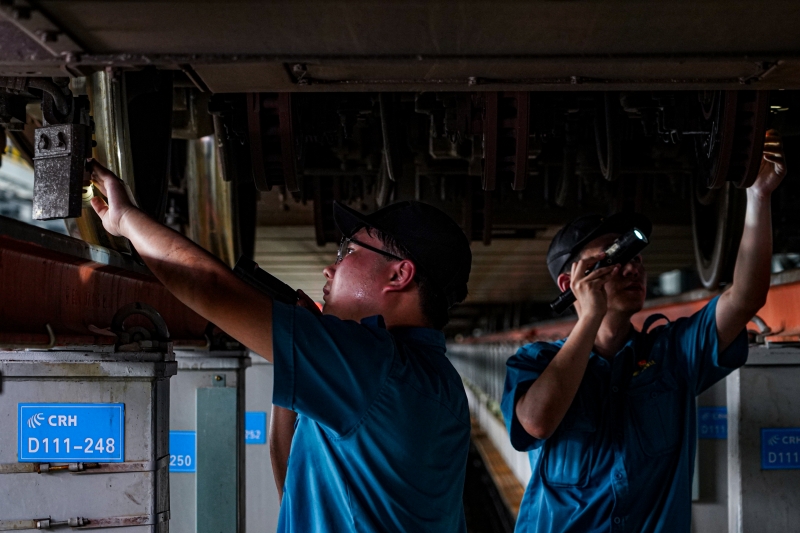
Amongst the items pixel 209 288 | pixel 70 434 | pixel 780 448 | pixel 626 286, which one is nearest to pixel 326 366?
pixel 209 288

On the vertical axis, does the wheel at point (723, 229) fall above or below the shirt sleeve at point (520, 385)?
above

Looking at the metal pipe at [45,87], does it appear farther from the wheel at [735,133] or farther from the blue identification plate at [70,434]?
the wheel at [735,133]

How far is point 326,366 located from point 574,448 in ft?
3.56

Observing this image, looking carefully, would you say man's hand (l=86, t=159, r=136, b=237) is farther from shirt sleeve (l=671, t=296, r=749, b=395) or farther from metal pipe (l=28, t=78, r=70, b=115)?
shirt sleeve (l=671, t=296, r=749, b=395)

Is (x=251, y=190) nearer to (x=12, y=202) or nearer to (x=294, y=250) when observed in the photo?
(x=294, y=250)

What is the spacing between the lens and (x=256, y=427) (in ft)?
12.5

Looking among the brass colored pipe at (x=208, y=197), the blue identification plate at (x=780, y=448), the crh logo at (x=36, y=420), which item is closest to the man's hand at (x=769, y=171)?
the blue identification plate at (x=780, y=448)

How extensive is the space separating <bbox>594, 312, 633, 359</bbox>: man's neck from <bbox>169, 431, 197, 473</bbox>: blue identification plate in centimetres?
155

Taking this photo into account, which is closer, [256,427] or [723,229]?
[256,427]

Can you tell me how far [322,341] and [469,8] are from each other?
0.57 metres

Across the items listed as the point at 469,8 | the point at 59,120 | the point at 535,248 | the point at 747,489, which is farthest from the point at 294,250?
the point at 469,8

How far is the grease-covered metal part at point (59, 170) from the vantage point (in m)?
1.43

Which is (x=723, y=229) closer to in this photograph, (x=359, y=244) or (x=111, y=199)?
(x=359, y=244)

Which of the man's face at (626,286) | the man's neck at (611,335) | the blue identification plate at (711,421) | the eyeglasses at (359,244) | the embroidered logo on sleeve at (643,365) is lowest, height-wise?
the blue identification plate at (711,421)
